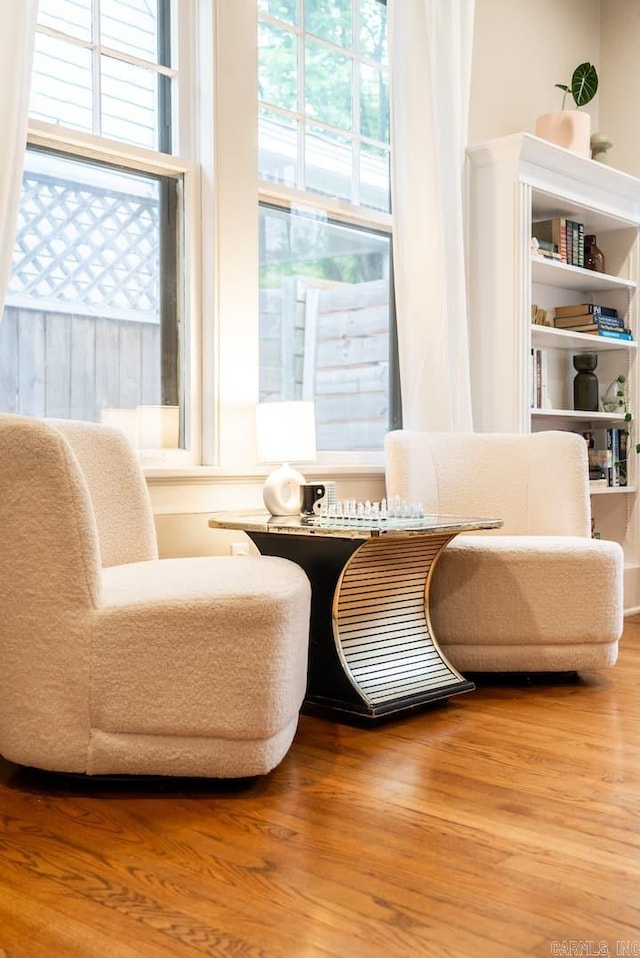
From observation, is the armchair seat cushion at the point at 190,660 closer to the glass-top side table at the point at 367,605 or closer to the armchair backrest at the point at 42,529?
the armchair backrest at the point at 42,529

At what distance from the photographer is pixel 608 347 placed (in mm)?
4715

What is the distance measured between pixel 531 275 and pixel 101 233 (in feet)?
6.59

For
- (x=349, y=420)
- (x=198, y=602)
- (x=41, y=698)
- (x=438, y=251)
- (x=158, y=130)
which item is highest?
(x=158, y=130)

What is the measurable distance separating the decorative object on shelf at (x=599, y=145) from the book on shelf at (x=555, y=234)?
0.45 metres

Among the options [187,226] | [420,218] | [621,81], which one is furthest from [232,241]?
[621,81]

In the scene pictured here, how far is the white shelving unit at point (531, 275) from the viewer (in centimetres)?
404

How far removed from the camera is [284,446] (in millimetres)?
3045

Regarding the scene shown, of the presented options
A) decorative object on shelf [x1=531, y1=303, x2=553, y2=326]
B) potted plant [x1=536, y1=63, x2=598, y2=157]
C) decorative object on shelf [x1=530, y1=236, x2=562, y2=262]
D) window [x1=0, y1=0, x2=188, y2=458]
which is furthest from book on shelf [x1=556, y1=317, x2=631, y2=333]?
window [x1=0, y1=0, x2=188, y2=458]

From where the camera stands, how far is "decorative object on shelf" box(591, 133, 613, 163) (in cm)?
464

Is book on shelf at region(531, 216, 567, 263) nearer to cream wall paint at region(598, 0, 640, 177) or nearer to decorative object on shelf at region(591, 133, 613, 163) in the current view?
decorative object on shelf at region(591, 133, 613, 163)

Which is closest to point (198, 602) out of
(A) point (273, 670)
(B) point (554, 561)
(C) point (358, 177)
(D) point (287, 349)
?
(A) point (273, 670)

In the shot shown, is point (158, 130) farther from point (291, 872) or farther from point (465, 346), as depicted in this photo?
point (291, 872)

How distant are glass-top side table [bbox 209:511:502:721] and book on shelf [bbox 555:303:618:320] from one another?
2.00 m

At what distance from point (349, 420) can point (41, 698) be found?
216cm
